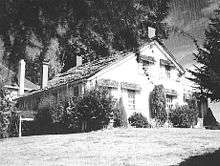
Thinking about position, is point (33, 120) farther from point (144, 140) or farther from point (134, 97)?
point (144, 140)

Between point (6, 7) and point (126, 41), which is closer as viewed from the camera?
point (6, 7)

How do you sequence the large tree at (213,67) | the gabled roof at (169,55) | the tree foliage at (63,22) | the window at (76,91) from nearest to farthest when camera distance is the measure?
the tree foliage at (63,22) < the large tree at (213,67) < the window at (76,91) < the gabled roof at (169,55)

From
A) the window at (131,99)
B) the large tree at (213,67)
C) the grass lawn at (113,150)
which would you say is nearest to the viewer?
the large tree at (213,67)

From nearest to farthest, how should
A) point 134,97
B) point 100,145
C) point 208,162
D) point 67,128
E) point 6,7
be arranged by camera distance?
1. point 6,7
2. point 208,162
3. point 100,145
4. point 67,128
5. point 134,97

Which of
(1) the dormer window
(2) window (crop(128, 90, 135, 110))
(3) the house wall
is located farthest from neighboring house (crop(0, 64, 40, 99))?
(1) the dormer window

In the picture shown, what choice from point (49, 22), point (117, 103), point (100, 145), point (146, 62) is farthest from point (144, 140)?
point (146, 62)

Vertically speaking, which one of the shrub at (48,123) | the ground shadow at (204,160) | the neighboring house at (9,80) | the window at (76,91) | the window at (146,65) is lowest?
the ground shadow at (204,160)

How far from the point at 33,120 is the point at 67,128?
472 cm

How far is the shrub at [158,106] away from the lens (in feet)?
103

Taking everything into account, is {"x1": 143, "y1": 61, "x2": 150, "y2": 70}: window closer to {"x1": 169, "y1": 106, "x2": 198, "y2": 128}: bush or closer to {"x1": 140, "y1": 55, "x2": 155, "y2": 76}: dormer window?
{"x1": 140, "y1": 55, "x2": 155, "y2": 76}: dormer window

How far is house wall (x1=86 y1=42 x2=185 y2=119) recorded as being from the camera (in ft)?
98.4

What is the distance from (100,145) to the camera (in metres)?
18.2

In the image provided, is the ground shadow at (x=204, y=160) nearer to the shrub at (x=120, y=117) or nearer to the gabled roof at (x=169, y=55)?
the shrub at (x=120, y=117)

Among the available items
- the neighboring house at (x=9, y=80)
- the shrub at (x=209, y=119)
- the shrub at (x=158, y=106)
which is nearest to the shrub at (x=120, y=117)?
the shrub at (x=158, y=106)
